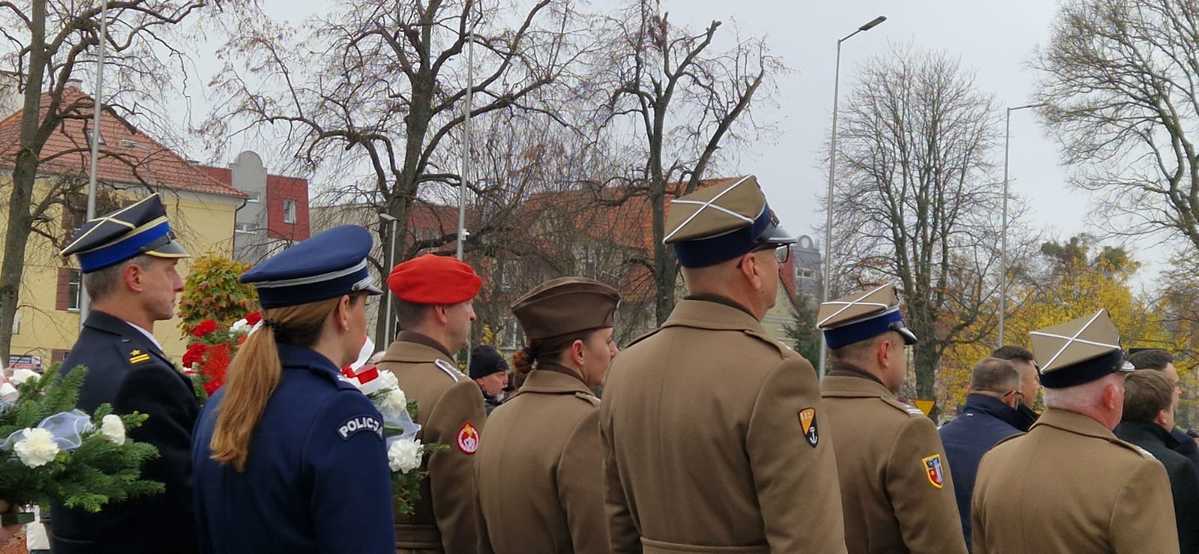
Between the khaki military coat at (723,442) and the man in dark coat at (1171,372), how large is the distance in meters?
3.78

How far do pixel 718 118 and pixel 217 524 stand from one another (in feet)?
89.1

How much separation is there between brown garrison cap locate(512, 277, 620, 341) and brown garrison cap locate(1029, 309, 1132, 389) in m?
1.77

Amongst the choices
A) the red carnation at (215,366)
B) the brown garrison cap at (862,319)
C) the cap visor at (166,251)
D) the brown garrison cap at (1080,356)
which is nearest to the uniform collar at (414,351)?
the red carnation at (215,366)

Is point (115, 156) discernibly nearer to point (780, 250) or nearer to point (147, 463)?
point (147, 463)

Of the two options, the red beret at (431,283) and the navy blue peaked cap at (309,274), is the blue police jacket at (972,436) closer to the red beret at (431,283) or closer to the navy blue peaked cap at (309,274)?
the red beret at (431,283)

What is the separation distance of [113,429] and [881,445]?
282cm

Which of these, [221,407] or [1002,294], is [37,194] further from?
[221,407]

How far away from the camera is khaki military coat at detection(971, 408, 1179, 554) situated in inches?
183

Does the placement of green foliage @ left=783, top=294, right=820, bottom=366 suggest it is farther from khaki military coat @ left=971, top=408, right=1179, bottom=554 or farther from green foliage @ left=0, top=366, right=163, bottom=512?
green foliage @ left=0, top=366, right=163, bottom=512

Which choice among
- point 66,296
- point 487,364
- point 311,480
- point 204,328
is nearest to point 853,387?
point 204,328

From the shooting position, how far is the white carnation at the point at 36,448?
340 centimetres

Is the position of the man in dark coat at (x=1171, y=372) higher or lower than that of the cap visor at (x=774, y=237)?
lower

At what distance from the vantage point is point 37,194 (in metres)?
33.1

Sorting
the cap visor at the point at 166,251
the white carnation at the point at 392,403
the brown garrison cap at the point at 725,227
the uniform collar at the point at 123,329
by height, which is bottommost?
the white carnation at the point at 392,403
